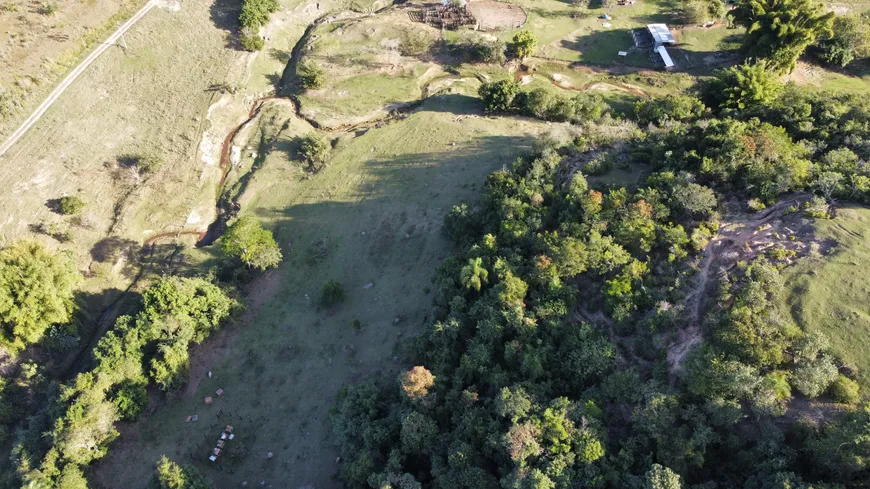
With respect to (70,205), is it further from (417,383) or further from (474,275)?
(474,275)

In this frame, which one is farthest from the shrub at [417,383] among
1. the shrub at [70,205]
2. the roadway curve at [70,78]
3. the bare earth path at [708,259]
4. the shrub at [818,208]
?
the roadway curve at [70,78]

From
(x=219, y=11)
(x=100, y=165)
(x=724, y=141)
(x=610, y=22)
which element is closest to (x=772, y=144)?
(x=724, y=141)

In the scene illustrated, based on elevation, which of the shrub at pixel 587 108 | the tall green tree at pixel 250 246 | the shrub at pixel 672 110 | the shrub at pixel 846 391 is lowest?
the tall green tree at pixel 250 246

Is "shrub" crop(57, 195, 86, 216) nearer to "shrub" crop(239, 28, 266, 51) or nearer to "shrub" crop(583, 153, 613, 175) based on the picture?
"shrub" crop(239, 28, 266, 51)

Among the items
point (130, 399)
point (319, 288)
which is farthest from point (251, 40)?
point (130, 399)

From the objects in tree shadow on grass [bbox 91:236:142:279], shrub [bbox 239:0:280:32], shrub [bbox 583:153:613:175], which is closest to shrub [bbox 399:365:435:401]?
shrub [bbox 583:153:613:175]

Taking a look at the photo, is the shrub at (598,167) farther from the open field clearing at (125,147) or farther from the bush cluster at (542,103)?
the open field clearing at (125,147)
